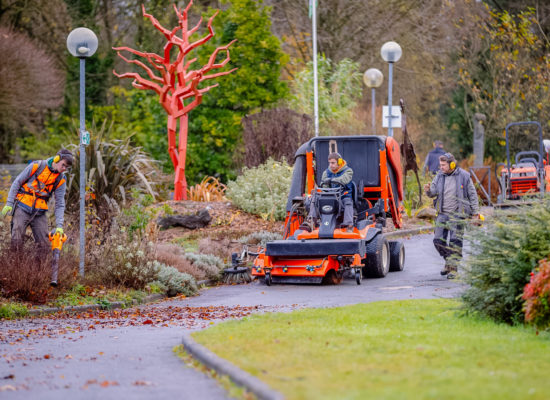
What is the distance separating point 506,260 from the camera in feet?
31.6

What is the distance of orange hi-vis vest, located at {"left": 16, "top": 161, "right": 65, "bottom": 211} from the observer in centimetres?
1289

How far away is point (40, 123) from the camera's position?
4300 centimetres

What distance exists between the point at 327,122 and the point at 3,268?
67.9 feet

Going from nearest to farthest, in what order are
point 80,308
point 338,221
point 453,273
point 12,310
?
point 453,273
point 12,310
point 80,308
point 338,221

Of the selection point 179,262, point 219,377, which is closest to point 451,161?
point 179,262

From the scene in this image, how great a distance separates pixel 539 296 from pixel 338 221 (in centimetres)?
733

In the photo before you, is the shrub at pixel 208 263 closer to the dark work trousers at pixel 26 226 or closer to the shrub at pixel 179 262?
the shrub at pixel 179 262

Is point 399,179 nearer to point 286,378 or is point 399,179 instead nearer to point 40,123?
point 286,378

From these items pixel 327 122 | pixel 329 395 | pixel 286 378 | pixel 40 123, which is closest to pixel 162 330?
pixel 286 378

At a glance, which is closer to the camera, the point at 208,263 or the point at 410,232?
the point at 208,263

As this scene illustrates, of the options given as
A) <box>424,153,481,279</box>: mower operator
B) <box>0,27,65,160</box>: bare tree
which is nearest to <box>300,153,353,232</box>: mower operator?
<box>424,153,481,279</box>: mower operator

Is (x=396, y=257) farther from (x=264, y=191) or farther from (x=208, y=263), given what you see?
(x=264, y=191)

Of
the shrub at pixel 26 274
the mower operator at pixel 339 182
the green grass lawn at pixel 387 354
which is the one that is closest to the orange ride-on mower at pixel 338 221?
the mower operator at pixel 339 182

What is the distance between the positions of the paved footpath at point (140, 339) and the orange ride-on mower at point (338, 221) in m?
0.28
